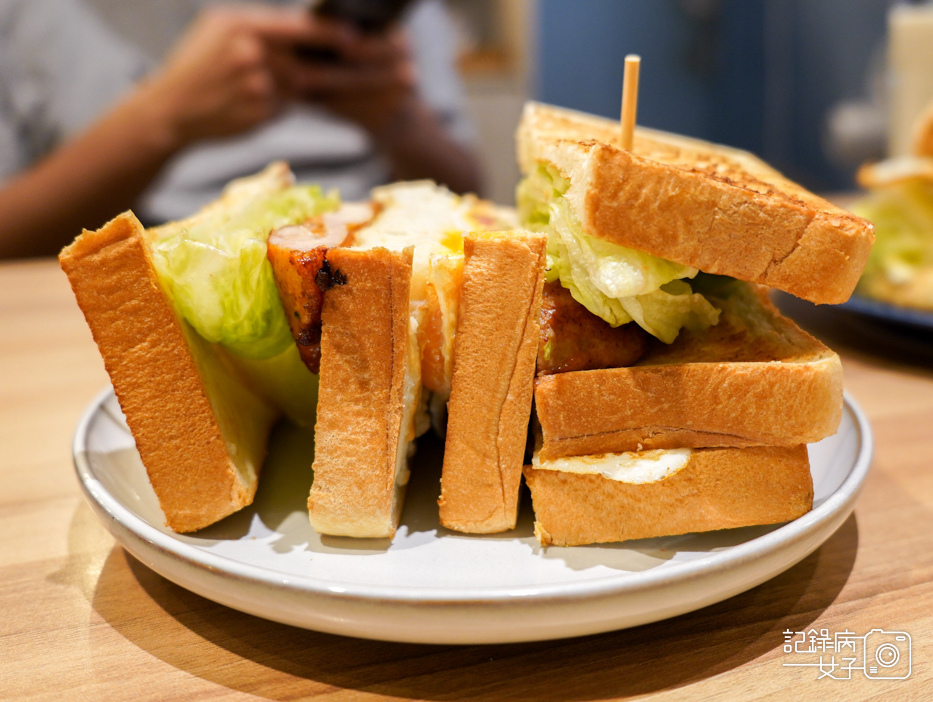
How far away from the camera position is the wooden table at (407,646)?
93 cm

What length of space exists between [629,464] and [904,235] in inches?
72.9

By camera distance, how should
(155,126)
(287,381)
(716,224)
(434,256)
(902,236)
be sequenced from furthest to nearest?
(155,126), (902,236), (287,381), (434,256), (716,224)

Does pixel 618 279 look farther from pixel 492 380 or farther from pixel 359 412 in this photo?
pixel 359 412

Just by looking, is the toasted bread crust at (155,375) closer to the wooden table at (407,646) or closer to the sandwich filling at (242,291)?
the sandwich filling at (242,291)

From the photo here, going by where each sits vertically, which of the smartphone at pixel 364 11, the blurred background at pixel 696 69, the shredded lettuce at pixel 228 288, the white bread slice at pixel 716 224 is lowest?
the blurred background at pixel 696 69

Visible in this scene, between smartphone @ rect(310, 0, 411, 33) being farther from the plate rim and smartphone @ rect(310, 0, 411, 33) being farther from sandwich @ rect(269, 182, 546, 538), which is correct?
the plate rim

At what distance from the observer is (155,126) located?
3.53 meters

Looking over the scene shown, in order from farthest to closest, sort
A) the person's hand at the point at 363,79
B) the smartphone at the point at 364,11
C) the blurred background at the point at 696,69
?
the blurred background at the point at 696,69, the person's hand at the point at 363,79, the smartphone at the point at 364,11

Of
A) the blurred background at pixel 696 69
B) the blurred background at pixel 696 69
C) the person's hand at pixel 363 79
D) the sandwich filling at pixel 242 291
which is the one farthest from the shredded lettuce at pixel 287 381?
the blurred background at pixel 696 69

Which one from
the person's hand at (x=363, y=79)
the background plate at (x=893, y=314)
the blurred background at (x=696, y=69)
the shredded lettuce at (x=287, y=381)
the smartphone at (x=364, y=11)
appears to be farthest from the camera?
the blurred background at (x=696, y=69)

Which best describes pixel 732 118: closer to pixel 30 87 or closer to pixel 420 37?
pixel 420 37

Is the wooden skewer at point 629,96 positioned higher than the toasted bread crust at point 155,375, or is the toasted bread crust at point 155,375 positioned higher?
the wooden skewer at point 629,96

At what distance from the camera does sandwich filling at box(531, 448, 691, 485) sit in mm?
1135

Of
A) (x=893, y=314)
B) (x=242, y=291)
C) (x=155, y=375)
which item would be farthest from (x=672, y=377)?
(x=893, y=314)
